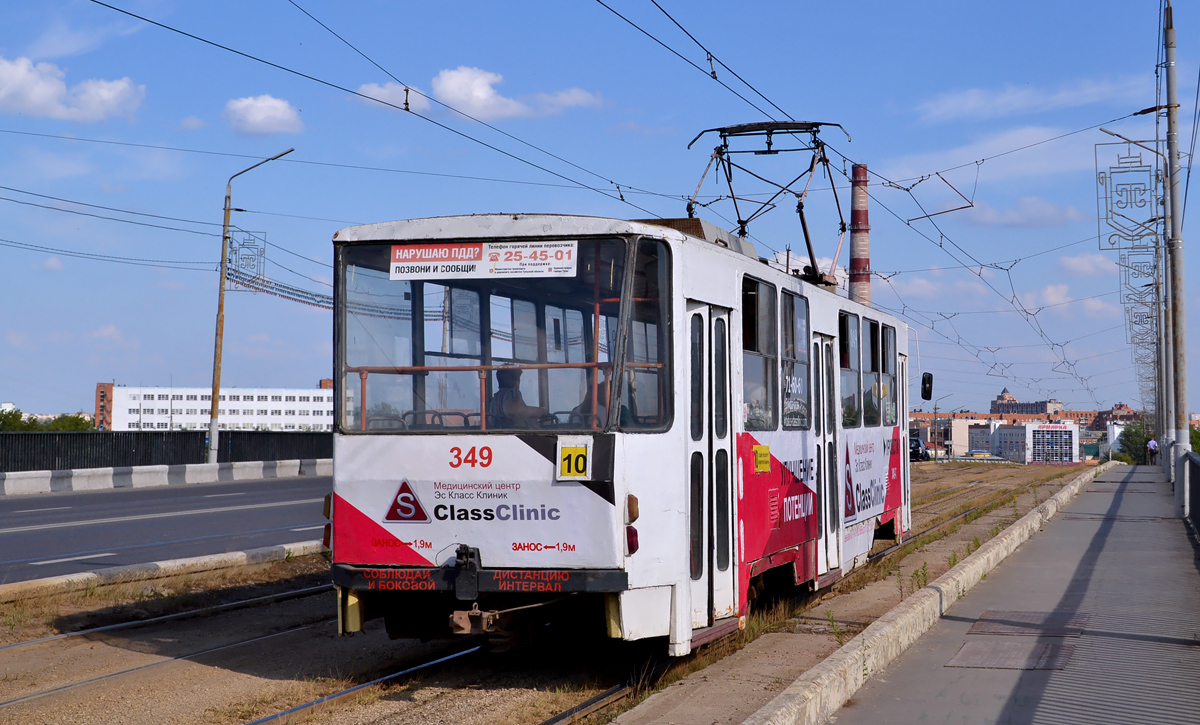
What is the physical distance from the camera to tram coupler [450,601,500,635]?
6.70 meters

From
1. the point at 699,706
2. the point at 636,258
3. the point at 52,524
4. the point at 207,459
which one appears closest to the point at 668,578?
the point at 699,706

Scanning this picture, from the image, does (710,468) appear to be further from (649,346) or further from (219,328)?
(219,328)

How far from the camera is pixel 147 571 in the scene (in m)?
11.5

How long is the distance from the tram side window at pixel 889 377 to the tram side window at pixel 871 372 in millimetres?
409

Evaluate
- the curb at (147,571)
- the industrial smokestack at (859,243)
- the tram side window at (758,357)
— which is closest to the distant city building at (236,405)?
the industrial smokestack at (859,243)

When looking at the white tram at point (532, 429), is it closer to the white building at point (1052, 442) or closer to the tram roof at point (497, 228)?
the tram roof at point (497, 228)

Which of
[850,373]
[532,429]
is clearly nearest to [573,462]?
[532,429]

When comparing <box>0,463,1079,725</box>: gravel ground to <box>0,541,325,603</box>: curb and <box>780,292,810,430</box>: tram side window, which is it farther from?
<box>780,292,810,430</box>: tram side window

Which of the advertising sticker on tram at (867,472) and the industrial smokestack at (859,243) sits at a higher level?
the industrial smokestack at (859,243)

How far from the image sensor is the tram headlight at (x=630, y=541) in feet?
21.8

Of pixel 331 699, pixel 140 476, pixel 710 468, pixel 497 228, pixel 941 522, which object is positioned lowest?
pixel 941 522

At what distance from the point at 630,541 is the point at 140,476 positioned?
24134 mm

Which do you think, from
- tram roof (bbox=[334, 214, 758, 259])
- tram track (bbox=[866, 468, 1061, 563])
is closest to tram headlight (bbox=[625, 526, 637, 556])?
tram roof (bbox=[334, 214, 758, 259])

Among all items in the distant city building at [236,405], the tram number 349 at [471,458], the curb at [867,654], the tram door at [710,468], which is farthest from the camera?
the distant city building at [236,405]
